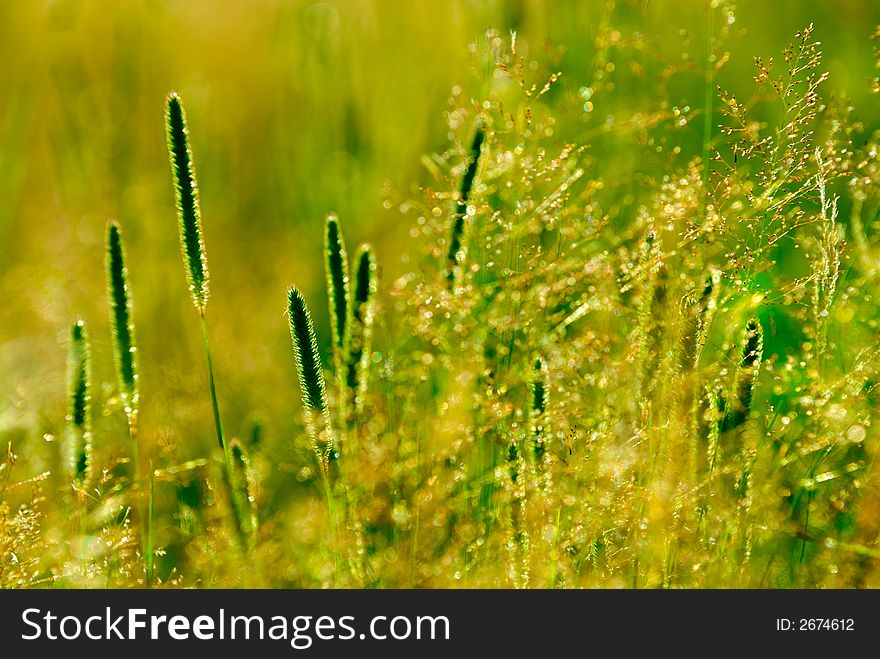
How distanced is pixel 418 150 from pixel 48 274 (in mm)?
796

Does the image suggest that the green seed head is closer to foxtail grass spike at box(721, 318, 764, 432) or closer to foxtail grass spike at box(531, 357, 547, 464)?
foxtail grass spike at box(531, 357, 547, 464)

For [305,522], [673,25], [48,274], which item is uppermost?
[673,25]

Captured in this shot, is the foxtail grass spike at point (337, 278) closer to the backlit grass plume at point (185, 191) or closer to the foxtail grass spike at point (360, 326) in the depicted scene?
the foxtail grass spike at point (360, 326)

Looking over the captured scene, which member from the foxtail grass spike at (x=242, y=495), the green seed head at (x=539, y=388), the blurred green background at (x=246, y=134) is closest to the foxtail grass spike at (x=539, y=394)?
the green seed head at (x=539, y=388)

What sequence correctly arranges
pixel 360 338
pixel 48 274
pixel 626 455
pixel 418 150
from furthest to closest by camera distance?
pixel 418 150, pixel 48 274, pixel 626 455, pixel 360 338

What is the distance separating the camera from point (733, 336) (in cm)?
103

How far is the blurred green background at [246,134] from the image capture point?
1.49 m

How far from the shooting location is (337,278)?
82cm

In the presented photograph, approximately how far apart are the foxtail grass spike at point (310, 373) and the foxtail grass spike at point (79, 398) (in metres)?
0.21

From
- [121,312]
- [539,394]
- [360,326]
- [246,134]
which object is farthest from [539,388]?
[246,134]

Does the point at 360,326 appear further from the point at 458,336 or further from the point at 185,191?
the point at 458,336

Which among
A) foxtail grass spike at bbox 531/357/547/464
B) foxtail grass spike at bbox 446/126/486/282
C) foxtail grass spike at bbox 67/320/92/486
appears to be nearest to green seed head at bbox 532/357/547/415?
foxtail grass spike at bbox 531/357/547/464
